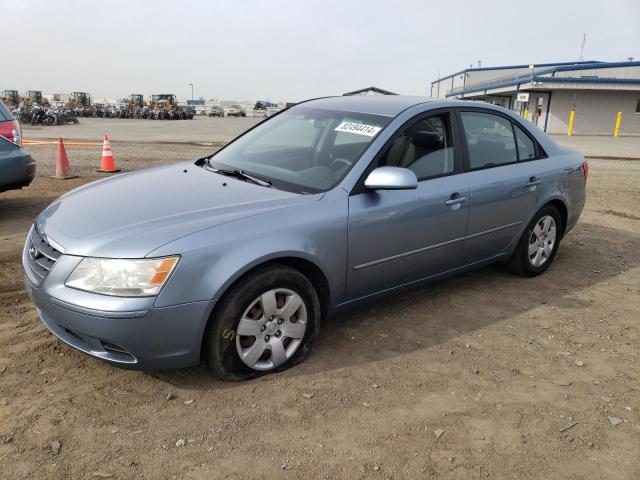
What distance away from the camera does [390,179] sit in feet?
10.7

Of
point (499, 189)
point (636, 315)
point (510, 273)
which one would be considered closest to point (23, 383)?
point (499, 189)

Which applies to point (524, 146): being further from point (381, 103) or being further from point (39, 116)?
point (39, 116)

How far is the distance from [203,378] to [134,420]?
49 centimetres

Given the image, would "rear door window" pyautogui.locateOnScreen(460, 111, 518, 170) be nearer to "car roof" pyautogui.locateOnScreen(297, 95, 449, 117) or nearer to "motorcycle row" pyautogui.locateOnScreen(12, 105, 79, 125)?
"car roof" pyautogui.locateOnScreen(297, 95, 449, 117)

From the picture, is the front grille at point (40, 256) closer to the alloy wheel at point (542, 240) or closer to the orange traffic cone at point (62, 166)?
the alloy wheel at point (542, 240)

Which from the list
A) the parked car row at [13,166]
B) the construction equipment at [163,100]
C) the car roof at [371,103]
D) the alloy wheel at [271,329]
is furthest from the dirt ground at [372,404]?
the construction equipment at [163,100]

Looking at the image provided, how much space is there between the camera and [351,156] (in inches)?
141

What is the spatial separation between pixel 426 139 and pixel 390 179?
31.5 inches

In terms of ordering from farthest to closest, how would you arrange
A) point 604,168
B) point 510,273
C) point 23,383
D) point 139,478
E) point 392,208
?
point 604,168 < point 510,273 < point 392,208 < point 23,383 < point 139,478

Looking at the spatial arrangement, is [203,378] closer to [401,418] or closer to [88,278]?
[88,278]

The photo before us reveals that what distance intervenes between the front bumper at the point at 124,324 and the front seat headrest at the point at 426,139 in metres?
1.96

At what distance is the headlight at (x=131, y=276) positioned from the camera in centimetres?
263

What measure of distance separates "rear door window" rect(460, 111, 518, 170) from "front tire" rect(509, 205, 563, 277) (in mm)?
684

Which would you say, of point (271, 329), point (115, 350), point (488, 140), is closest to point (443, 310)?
point (488, 140)
